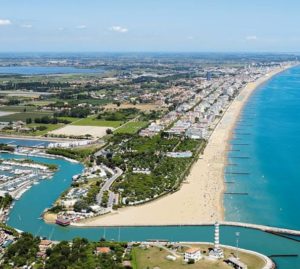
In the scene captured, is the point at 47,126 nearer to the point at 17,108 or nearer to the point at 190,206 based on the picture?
the point at 17,108

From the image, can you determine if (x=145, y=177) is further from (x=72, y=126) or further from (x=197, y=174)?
(x=72, y=126)

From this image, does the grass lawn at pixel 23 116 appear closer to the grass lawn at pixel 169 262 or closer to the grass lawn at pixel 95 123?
the grass lawn at pixel 95 123

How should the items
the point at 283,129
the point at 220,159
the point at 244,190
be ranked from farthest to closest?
the point at 283,129 < the point at 220,159 < the point at 244,190

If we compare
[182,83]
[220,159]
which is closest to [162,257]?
[220,159]

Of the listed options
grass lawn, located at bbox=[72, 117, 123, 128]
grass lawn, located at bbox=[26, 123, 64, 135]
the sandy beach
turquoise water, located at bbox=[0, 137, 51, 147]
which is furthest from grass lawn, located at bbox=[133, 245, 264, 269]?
grass lawn, located at bbox=[72, 117, 123, 128]

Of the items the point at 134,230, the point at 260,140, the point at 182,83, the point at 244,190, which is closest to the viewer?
the point at 134,230

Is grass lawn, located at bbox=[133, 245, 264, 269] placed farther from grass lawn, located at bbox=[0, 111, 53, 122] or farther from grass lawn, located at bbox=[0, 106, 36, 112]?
grass lawn, located at bbox=[0, 106, 36, 112]

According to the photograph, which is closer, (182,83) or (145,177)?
(145,177)
